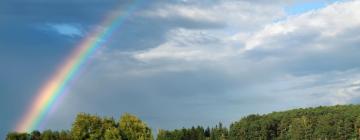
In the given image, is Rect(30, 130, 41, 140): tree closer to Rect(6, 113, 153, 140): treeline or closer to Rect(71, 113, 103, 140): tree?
Rect(6, 113, 153, 140): treeline

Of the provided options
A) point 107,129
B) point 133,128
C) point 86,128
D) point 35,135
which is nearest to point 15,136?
point 35,135

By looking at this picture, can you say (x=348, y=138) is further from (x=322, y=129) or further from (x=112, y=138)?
(x=112, y=138)

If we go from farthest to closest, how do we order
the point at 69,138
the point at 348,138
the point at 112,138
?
the point at 348,138 < the point at 69,138 < the point at 112,138

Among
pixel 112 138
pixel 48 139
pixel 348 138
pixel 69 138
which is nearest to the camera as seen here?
pixel 112 138

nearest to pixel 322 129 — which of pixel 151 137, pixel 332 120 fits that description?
pixel 332 120

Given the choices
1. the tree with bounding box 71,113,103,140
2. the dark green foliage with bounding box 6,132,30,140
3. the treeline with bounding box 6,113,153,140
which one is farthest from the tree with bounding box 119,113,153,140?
the dark green foliage with bounding box 6,132,30,140

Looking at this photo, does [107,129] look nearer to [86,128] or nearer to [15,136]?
[86,128]

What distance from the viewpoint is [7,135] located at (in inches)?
4729

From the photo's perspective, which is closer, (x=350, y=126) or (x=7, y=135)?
(x=7, y=135)

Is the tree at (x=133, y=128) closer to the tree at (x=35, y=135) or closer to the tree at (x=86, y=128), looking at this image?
the tree at (x=86, y=128)

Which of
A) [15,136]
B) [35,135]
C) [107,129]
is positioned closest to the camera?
[107,129]

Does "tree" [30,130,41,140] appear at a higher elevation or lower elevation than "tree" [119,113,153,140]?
higher

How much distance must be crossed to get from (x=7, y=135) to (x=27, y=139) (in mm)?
4454

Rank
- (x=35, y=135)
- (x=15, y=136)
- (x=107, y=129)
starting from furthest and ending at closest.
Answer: (x=35, y=135), (x=15, y=136), (x=107, y=129)
